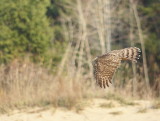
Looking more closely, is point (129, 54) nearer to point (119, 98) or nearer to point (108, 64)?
point (108, 64)

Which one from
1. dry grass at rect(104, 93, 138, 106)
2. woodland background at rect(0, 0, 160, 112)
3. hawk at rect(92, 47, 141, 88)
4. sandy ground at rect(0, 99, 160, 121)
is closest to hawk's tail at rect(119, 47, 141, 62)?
hawk at rect(92, 47, 141, 88)

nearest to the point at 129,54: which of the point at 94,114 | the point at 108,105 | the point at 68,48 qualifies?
the point at 94,114

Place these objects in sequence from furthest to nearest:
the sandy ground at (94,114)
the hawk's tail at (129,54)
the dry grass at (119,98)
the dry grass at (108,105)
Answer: the dry grass at (119,98) → the dry grass at (108,105) → the sandy ground at (94,114) → the hawk's tail at (129,54)

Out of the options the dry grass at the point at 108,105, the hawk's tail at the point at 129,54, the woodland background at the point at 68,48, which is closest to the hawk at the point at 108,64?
the hawk's tail at the point at 129,54

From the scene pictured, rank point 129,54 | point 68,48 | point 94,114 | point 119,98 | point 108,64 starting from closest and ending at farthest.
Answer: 1. point 129,54
2. point 108,64
3. point 94,114
4. point 119,98
5. point 68,48

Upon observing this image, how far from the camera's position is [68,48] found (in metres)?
20.5

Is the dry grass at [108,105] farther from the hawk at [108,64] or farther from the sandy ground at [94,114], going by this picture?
the hawk at [108,64]

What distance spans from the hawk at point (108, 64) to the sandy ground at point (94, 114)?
3015 mm

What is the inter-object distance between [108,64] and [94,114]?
345 cm

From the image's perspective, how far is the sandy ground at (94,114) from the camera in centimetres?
815

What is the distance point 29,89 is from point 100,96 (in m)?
1.60

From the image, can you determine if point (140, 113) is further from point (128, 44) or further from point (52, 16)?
point (52, 16)

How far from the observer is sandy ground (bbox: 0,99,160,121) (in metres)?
8.15

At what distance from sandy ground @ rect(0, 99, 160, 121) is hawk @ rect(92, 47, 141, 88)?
3.02m
